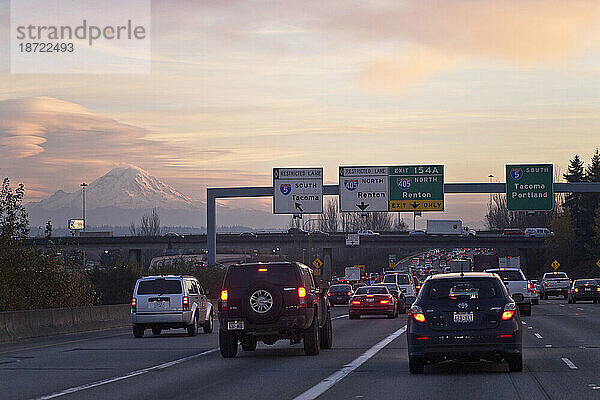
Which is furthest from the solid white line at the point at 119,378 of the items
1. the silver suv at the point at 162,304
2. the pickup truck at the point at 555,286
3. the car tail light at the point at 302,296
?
the pickup truck at the point at 555,286

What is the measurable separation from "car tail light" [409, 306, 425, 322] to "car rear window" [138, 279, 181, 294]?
49.2 feet

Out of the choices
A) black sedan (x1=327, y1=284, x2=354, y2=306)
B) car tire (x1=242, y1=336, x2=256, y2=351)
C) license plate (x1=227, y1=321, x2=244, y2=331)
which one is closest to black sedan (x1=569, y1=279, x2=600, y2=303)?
black sedan (x1=327, y1=284, x2=354, y2=306)

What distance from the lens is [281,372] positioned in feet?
58.9

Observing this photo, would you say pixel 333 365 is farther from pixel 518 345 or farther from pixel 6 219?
pixel 6 219

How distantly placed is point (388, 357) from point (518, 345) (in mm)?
4793

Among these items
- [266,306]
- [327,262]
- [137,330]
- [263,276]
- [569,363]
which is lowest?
[137,330]

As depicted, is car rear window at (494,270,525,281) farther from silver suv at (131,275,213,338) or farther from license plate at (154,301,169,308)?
license plate at (154,301,169,308)

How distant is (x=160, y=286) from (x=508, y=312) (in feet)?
53.9

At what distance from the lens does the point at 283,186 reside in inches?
2143

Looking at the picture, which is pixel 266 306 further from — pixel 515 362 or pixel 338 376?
pixel 515 362

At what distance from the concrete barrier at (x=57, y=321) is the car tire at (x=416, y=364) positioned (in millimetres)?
15057

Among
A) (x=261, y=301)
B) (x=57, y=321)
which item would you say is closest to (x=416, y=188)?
(x=57, y=321)

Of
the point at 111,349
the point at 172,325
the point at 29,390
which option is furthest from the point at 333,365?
the point at 172,325

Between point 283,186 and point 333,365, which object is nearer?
point 333,365
